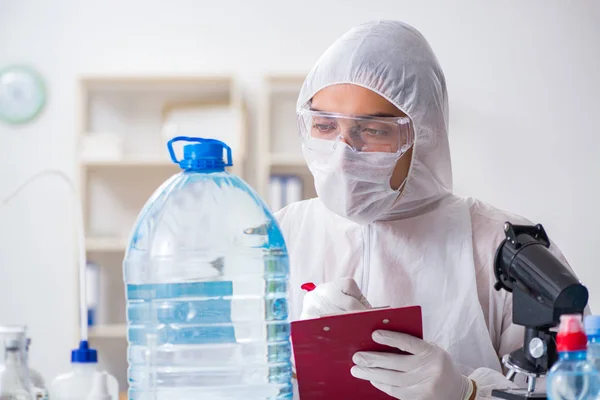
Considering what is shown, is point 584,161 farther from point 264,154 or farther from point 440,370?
point 440,370

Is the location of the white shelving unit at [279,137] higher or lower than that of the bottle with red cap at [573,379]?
higher

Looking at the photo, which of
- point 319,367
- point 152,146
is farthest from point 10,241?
point 319,367

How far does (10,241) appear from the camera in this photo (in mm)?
4297

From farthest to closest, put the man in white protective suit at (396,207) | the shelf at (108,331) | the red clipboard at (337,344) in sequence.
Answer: the shelf at (108,331), the man in white protective suit at (396,207), the red clipboard at (337,344)

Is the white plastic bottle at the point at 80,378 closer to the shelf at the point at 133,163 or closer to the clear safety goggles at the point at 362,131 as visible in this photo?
the clear safety goggles at the point at 362,131

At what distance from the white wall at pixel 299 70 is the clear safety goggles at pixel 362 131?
8.72ft

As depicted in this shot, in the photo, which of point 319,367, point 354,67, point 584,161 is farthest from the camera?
point 584,161

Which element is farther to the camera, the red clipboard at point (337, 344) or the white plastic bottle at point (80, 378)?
the red clipboard at point (337, 344)

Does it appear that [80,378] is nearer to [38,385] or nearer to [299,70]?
[38,385]

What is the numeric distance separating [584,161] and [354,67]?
2909 mm

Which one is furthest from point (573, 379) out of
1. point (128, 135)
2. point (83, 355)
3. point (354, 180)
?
point (128, 135)

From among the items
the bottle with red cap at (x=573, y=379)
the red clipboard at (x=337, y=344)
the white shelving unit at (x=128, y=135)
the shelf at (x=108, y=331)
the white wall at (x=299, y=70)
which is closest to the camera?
the bottle with red cap at (x=573, y=379)

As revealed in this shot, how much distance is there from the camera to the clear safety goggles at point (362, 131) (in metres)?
1.61

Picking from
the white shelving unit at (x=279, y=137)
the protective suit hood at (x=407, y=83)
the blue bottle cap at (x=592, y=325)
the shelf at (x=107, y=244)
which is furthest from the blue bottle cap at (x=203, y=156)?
the shelf at (x=107, y=244)
